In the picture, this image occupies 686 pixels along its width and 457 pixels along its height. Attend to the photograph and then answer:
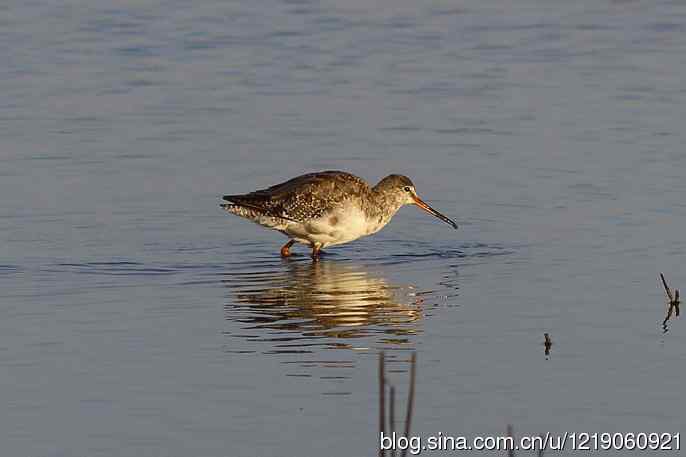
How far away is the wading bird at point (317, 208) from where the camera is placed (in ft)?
49.7

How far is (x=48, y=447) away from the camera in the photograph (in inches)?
367

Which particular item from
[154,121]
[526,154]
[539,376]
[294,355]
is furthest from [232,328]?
[154,121]

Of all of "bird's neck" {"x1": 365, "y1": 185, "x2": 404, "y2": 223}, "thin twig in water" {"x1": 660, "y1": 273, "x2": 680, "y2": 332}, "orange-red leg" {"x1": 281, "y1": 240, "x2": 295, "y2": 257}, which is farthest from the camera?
"orange-red leg" {"x1": 281, "y1": 240, "x2": 295, "y2": 257}

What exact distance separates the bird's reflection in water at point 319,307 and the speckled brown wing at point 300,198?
0.46 meters

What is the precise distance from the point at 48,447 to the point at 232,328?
9.66ft

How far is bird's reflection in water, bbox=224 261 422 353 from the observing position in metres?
11.9

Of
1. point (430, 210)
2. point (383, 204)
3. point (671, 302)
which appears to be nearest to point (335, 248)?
point (383, 204)

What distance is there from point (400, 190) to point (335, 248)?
0.94 meters

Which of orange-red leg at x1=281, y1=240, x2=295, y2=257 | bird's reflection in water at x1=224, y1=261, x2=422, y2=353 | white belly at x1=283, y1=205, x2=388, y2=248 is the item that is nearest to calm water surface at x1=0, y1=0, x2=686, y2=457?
bird's reflection in water at x1=224, y1=261, x2=422, y2=353

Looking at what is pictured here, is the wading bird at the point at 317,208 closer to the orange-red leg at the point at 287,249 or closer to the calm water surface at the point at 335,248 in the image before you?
the orange-red leg at the point at 287,249

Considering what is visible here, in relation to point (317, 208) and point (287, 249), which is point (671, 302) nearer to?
point (317, 208)

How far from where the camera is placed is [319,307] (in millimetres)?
13031

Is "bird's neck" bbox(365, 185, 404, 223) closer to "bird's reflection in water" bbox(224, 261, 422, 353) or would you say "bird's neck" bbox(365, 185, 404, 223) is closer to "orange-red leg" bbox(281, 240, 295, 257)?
"bird's reflection in water" bbox(224, 261, 422, 353)

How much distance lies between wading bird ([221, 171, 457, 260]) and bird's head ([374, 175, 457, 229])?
0.34 feet
